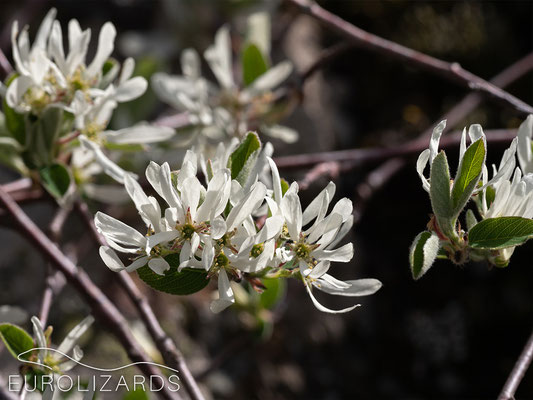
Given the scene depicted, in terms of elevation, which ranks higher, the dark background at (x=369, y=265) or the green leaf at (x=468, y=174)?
the green leaf at (x=468, y=174)

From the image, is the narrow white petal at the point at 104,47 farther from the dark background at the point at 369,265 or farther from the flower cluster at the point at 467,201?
the dark background at the point at 369,265

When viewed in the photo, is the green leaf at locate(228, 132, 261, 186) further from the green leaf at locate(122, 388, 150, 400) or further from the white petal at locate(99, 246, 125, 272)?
the green leaf at locate(122, 388, 150, 400)

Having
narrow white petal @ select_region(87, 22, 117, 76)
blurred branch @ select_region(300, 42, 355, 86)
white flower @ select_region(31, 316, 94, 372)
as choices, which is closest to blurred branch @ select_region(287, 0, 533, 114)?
blurred branch @ select_region(300, 42, 355, 86)

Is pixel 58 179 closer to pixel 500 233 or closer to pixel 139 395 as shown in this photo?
pixel 139 395

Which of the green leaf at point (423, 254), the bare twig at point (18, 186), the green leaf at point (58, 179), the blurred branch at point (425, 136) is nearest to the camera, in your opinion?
the green leaf at point (423, 254)

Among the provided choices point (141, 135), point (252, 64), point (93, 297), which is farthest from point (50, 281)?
point (252, 64)

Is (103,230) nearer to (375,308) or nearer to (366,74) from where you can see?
(375,308)

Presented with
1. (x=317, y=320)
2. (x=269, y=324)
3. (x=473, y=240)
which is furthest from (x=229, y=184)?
(x=317, y=320)

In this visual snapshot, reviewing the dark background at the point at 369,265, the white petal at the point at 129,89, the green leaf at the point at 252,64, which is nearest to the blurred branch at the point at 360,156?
the green leaf at the point at 252,64
